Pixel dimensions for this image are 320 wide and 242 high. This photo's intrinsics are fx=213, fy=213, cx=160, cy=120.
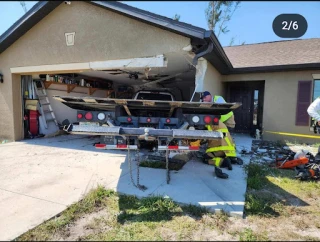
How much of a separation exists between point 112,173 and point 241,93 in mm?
8942

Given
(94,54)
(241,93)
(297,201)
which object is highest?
(94,54)

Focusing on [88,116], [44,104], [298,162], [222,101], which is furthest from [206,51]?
[44,104]

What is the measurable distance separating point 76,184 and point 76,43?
4561 millimetres

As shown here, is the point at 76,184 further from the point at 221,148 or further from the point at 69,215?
the point at 221,148

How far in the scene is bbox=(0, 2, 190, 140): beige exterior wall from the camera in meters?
5.65

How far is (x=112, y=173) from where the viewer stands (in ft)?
14.8

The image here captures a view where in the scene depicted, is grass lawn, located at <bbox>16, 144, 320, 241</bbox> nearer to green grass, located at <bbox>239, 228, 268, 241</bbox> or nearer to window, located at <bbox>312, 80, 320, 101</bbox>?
green grass, located at <bbox>239, 228, 268, 241</bbox>

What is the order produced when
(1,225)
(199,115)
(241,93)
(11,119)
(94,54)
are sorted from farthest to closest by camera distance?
(241,93), (11,119), (94,54), (199,115), (1,225)

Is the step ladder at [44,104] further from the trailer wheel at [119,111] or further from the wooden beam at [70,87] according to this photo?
the trailer wheel at [119,111]

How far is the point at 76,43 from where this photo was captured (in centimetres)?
657

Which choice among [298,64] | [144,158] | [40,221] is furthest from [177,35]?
[298,64]

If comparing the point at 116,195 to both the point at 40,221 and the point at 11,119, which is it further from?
the point at 11,119

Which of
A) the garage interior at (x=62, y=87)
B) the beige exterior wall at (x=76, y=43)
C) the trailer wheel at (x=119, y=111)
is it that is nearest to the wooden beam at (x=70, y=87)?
the garage interior at (x=62, y=87)

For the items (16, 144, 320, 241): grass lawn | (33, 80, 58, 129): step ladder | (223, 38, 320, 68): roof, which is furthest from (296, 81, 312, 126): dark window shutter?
(33, 80, 58, 129): step ladder
